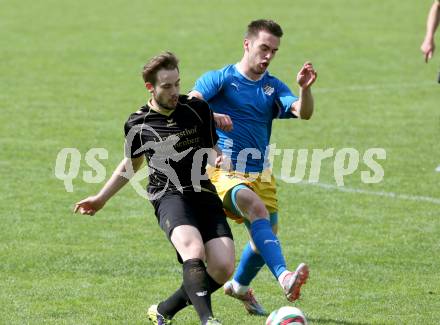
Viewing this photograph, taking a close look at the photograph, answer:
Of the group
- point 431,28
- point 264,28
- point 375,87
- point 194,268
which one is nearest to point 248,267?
point 194,268

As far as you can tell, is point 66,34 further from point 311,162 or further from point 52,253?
point 52,253

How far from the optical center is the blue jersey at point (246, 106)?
876 cm

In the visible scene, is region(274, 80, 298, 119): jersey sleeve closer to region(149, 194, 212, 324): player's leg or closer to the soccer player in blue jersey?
the soccer player in blue jersey

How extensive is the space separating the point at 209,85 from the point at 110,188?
1.43 meters

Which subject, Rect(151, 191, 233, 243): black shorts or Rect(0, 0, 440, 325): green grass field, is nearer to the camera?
Rect(151, 191, 233, 243): black shorts

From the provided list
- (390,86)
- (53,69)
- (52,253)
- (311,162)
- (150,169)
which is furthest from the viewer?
(53,69)

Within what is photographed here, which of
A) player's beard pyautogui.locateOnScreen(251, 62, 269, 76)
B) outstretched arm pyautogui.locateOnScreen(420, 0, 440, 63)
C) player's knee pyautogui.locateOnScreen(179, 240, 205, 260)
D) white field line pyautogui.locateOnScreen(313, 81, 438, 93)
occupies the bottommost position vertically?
player's knee pyautogui.locateOnScreen(179, 240, 205, 260)

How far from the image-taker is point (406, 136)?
53.9 feet

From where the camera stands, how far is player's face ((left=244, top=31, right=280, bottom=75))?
28.0 feet

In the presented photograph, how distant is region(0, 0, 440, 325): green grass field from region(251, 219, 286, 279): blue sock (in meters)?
0.59

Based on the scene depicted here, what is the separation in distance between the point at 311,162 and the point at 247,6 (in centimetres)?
1679

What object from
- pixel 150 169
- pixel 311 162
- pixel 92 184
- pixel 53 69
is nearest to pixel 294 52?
pixel 53 69

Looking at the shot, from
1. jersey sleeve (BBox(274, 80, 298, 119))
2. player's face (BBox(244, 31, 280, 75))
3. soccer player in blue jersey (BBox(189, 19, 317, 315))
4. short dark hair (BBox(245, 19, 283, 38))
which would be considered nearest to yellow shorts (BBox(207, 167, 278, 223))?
soccer player in blue jersey (BBox(189, 19, 317, 315))

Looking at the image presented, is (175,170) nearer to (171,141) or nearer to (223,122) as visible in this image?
(171,141)
